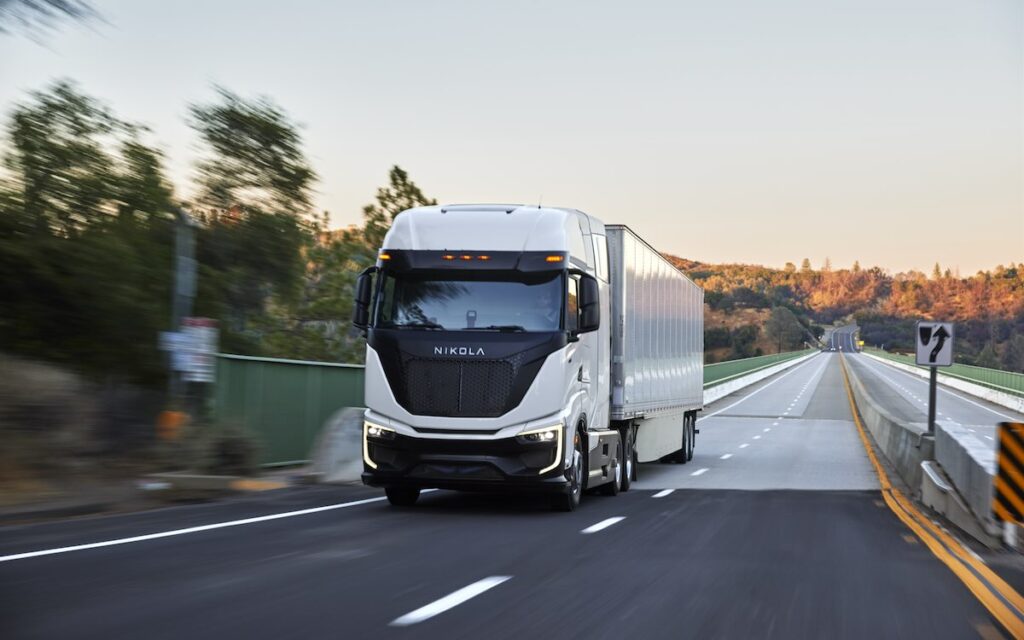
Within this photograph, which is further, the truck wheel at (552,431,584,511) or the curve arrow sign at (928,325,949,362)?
the curve arrow sign at (928,325,949,362)

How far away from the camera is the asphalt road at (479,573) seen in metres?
6.91

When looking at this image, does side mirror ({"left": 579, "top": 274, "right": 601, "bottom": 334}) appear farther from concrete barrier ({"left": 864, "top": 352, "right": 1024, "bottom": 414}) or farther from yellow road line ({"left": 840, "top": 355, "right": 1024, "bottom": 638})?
concrete barrier ({"left": 864, "top": 352, "right": 1024, "bottom": 414})

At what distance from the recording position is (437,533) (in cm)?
1175

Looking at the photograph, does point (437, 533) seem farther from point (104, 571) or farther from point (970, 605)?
point (970, 605)

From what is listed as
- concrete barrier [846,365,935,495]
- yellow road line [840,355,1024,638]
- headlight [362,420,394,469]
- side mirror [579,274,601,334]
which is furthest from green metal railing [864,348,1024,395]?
headlight [362,420,394,469]

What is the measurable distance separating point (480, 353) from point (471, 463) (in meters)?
1.25

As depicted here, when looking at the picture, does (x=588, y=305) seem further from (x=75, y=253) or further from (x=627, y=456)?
(x=75, y=253)

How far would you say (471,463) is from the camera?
13.3 meters

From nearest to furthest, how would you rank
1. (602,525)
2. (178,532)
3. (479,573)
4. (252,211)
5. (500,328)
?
(479,573) → (178,532) → (602,525) → (500,328) → (252,211)

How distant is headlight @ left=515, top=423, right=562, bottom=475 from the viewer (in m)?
13.4

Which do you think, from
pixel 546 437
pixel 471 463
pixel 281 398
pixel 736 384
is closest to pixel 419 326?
pixel 471 463

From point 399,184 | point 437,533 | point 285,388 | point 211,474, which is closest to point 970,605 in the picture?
point 437,533

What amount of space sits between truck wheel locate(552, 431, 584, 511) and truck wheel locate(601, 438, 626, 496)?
89.0 inches

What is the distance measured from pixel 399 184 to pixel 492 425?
105 ft
